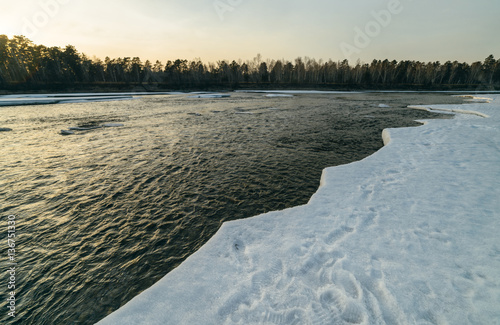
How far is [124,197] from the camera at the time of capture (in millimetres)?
7176

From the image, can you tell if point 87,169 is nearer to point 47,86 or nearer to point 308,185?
point 308,185

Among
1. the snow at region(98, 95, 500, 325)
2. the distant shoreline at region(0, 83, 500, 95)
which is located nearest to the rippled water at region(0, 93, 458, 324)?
the snow at region(98, 95, 500, 325)

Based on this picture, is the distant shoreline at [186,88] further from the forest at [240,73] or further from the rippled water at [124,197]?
the rippled water at [124,197]

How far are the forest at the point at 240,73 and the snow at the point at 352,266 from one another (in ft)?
281

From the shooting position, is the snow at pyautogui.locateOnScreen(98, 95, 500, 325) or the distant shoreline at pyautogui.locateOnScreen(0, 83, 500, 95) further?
the distant shoreline at pyautogui.locateOnScreen(0, 83, 500, 95)

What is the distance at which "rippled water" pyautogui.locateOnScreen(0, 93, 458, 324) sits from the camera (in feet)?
13.5

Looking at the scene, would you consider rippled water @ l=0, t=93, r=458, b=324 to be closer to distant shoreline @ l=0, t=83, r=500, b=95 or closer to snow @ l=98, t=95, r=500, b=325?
snow @ l=98, t=95, r=500, b=325

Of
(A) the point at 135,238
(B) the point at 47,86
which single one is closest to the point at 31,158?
(A) the point at 135,238

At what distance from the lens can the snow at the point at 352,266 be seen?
2.99 meters

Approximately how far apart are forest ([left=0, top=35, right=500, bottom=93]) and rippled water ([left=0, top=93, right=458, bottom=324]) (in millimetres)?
76724

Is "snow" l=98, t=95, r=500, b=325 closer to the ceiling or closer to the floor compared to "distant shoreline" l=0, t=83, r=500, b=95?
closer to the floor

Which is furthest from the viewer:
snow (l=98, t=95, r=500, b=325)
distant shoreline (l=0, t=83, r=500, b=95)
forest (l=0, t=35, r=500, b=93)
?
forest (l=0, t=35, r=500, b=93)

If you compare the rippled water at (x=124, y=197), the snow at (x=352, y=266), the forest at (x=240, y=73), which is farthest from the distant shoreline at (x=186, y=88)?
the snow at (x=352, y=266)

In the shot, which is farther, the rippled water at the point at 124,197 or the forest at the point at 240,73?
the forest at the point at 240,73
